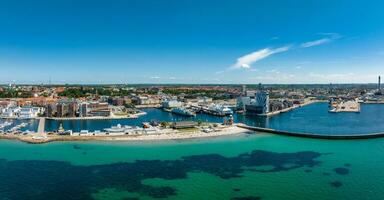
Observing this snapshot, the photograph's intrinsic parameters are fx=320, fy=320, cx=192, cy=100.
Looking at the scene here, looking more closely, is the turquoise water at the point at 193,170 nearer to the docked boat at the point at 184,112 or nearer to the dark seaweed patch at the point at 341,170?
the dark seaweed patch at the point at 341,170

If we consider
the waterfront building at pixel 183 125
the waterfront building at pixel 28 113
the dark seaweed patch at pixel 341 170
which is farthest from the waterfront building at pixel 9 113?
the dark seaweed patch at pixel 341 170

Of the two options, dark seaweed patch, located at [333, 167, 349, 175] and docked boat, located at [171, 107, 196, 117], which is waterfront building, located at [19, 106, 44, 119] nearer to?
docked boat, located at [171, 107, 196, 117]

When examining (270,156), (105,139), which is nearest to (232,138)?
(270,156)

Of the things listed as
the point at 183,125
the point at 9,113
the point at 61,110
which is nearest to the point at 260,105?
the point at 183,125

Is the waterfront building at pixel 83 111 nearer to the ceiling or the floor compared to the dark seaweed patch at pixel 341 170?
nearer to the ceiling

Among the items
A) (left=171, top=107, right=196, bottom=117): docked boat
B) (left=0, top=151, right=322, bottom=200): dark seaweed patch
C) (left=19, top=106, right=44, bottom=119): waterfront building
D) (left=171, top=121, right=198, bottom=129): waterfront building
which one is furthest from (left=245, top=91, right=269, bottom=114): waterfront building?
(left=19, top=106, right=44, bottom=119): waterfront building

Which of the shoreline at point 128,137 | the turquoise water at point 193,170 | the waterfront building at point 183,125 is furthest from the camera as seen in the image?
the waterfront building at point 183,125
